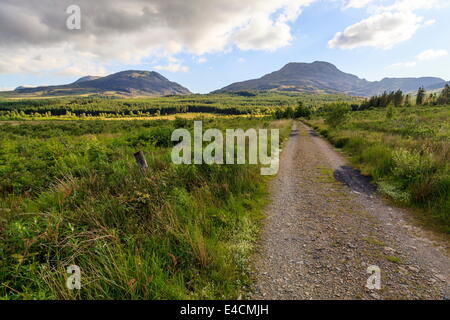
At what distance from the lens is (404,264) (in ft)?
12.0

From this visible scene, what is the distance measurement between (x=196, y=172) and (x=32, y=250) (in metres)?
4.42

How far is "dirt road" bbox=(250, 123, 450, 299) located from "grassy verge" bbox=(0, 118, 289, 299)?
572 mm

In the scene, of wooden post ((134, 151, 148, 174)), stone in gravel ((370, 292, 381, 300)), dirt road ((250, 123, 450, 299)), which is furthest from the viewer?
wooden post ((134, 151, 148, 174))

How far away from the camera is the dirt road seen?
3.15 metres

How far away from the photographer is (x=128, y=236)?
12.4ft

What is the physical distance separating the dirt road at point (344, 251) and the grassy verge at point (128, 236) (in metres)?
0.57

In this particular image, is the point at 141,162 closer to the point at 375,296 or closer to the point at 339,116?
the point at 375,296

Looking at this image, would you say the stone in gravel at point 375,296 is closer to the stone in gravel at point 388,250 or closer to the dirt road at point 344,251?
the dirt road at point 344,251

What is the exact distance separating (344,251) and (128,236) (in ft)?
14.3

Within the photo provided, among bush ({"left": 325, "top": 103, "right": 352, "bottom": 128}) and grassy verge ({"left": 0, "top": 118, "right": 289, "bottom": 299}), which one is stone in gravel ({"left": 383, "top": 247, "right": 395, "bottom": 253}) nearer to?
grassy verge ({"left": 0, "top": 118, "right": 289, "bottom": 299})

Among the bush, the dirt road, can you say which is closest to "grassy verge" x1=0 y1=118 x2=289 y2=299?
the dirt road

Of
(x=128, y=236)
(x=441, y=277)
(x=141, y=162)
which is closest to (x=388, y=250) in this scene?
(x=441, y=277)
